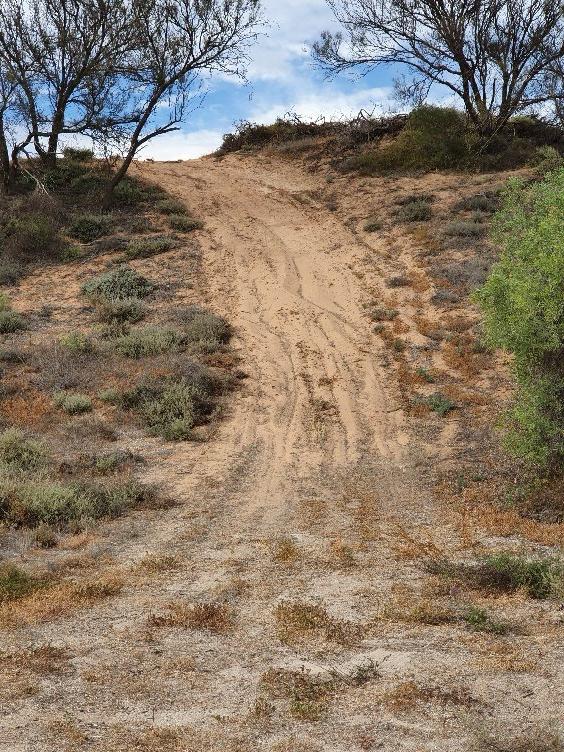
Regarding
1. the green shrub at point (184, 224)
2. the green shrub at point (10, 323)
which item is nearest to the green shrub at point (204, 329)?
the green shrub at point (10, 323)

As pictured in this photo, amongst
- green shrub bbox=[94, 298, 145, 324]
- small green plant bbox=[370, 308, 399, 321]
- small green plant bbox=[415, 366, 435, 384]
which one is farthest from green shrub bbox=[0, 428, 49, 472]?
small green plant bbox=[370, 308, 399, 321]

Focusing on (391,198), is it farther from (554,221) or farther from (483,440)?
(554,221)

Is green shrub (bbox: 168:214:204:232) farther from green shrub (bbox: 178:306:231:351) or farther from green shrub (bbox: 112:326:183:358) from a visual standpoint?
green shrub (bbox: 112:326:183:358)

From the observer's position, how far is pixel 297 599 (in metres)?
6.61

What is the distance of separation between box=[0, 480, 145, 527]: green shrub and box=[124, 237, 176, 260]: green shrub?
12.4 meters

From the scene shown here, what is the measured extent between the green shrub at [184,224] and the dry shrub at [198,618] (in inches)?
710

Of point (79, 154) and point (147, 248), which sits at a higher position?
point (79, 154)

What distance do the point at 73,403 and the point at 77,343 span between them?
9.15 ft

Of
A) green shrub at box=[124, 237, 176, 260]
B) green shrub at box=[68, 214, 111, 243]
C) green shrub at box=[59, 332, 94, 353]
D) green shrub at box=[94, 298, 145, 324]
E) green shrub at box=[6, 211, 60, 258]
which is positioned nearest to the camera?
green shrub at box=[59, 332, 94, 353]

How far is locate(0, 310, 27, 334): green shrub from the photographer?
55.2 ft

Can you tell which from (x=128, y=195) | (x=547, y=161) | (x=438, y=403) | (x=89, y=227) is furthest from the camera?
(x=128, y=195)

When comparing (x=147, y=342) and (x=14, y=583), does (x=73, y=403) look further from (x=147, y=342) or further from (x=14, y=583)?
(x=14, y=583)

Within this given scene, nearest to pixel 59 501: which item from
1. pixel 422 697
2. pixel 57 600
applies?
pixel 57 600

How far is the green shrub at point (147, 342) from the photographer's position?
15237mm
